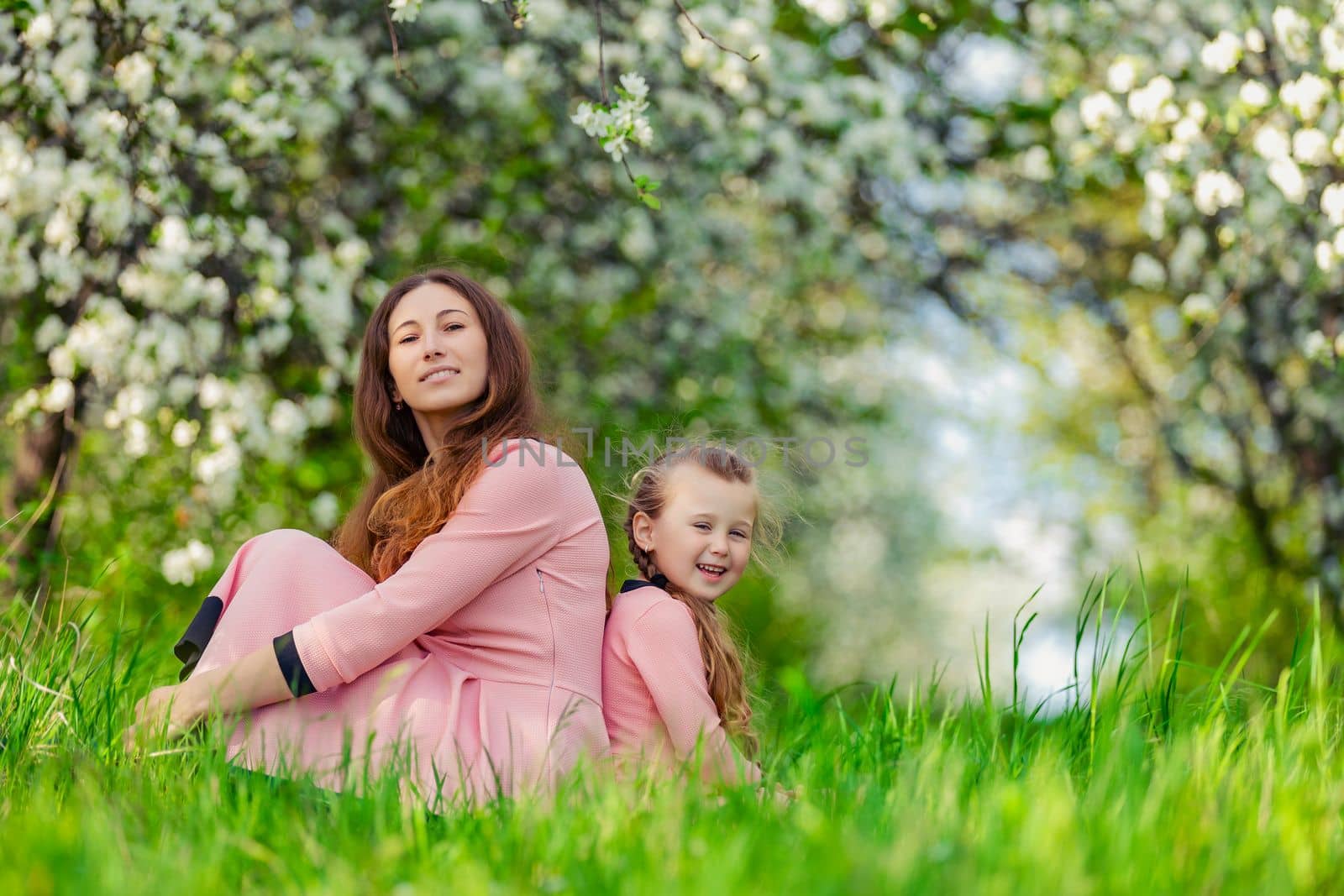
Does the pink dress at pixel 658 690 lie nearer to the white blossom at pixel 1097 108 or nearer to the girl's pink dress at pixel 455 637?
the girl's pink dress at pixel 455 637

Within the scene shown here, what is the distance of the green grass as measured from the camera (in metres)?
1.41

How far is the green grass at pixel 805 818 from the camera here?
1.41 meters

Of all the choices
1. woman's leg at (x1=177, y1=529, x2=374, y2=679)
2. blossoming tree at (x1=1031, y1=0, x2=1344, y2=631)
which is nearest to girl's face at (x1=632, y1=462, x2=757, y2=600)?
woman's leg at (x1=177, y1=529, x2=374, y2=679)

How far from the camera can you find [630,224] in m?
5.35

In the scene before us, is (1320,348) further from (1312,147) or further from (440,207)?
(440,207)

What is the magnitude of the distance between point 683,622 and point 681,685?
4.3 inches

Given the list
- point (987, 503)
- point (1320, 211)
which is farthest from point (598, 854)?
point (987, 503)

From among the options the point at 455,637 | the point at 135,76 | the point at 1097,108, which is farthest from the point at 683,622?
the point at 1097,108

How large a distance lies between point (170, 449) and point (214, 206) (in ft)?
2.58

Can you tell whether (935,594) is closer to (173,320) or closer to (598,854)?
(173,320)

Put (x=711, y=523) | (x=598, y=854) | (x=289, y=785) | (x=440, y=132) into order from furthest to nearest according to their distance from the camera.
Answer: (x=440, y=132) → (x=711, y=523) → (x=289, y=785) → (x=598, y=854)

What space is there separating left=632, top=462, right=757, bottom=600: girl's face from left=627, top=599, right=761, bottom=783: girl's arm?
0.13m

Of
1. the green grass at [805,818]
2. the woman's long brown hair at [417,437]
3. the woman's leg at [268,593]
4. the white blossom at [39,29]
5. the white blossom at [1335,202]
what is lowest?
the green grass at [805,818]

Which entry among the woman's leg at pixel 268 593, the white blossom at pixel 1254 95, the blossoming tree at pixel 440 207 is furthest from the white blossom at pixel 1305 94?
the woman's leg at pixel 268 593
